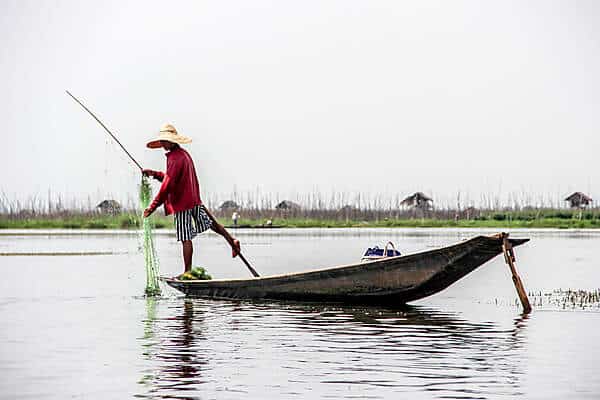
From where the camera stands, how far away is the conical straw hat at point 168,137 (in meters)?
11.7

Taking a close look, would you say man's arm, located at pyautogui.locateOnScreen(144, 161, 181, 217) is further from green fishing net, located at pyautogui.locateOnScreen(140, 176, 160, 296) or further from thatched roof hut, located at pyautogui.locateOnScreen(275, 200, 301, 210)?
thatched roof hut, located at pyautogui.locateOnScreen(275, 200, 301, 210)

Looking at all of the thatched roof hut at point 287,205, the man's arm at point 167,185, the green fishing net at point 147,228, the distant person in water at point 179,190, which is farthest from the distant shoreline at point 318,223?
the man's arm at point 167,185

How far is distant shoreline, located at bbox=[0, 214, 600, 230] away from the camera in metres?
40.6

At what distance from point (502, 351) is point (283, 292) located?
11.9 feet

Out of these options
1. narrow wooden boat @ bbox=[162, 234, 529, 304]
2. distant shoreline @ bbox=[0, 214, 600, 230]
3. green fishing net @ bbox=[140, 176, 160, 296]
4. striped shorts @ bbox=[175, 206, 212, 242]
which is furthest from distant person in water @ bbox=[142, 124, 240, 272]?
distant shoreline @ bbox=[0, 214, 600, 230]

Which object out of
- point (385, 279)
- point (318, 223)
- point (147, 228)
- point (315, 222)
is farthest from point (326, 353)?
point (315, 222)

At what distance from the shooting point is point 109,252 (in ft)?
79.5

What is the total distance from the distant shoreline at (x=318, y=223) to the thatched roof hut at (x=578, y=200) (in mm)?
4082

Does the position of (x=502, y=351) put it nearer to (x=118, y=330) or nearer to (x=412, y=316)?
(x=412, y=316)

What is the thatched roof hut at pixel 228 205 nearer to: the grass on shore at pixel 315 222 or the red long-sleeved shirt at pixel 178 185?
the grass on shore at pixel 315 222

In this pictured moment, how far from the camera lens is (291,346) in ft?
27.3

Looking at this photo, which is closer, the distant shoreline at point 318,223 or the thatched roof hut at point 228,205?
the distant shoreline at point 318,223

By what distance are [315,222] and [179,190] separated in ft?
109

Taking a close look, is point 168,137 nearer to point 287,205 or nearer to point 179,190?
point 179,190
